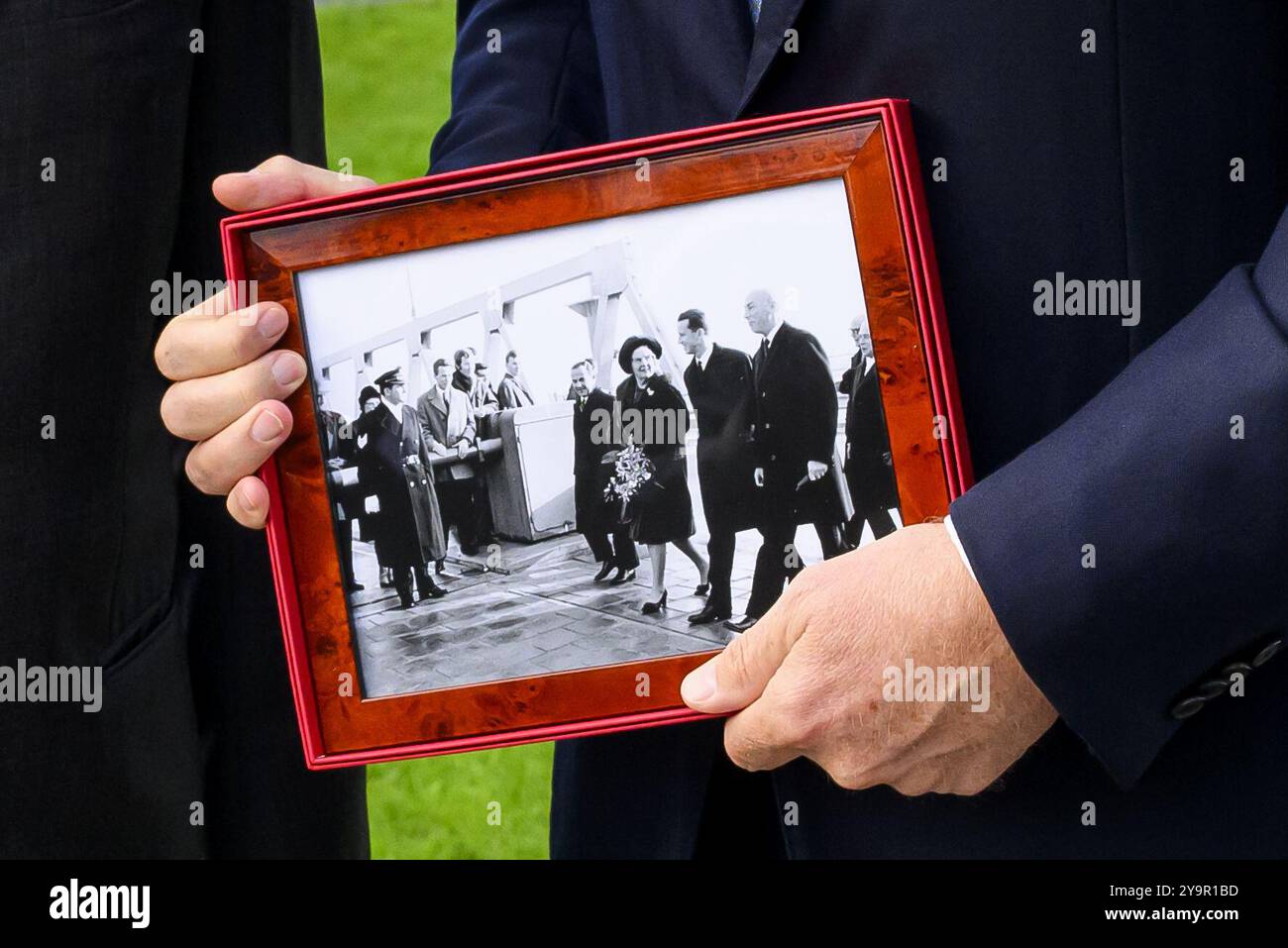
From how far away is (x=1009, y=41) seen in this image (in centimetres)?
80

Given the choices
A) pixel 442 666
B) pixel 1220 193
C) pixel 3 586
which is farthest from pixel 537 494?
pixel 1220 193

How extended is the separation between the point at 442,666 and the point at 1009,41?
60 centimetres

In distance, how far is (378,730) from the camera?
88 cm

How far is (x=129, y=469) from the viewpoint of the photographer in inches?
36.2

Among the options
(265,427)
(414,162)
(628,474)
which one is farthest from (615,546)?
(414,162)

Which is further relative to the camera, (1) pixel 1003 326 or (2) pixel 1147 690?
(1) pixel 1003 326

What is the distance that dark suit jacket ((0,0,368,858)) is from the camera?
2.73 feet

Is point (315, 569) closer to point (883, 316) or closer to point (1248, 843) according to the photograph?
point (883, 316)

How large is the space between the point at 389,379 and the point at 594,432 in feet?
0.51

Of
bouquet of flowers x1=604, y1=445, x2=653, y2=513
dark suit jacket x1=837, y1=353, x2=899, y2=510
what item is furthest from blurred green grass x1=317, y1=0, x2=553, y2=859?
dark suit jacket x1=837, y1=353, x2=899, y2=510

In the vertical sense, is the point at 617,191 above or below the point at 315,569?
above

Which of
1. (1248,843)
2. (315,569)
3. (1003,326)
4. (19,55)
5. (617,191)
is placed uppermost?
(19,55)

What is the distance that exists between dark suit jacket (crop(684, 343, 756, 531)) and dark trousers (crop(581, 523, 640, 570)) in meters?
0.06

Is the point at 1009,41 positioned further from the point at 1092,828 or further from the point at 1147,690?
the point at 1092,828
